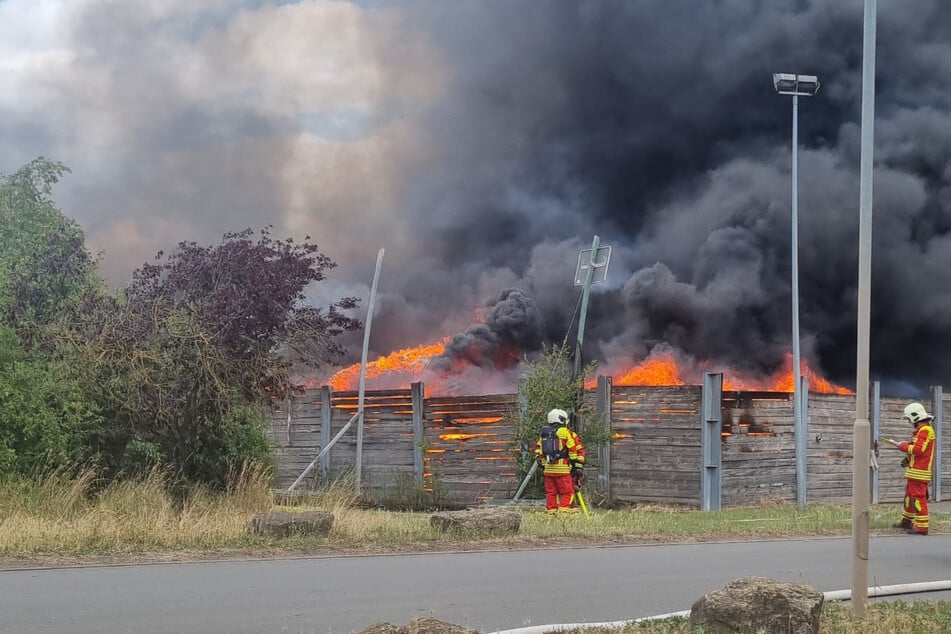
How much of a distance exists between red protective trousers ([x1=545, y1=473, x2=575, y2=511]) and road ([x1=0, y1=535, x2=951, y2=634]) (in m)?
4.29

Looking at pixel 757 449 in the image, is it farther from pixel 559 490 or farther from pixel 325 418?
pixel 325 418

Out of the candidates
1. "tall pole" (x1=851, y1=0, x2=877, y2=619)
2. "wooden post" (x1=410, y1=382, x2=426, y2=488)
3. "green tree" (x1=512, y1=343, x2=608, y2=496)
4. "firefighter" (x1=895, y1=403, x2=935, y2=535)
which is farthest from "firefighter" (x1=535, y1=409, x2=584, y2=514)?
"tall pole" (x1=851, y1=0, x2=877, y2=619)

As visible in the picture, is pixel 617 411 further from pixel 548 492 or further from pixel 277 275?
pixel 277 275

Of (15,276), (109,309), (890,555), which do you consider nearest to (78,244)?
(15,276)

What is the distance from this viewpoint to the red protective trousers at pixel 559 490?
19.3 m

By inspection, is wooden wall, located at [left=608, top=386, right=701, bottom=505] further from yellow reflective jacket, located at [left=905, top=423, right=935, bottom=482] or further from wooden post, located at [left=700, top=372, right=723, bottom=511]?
yellow reflective jacket, located at [left=905, top=423, right=935, bottom=482]

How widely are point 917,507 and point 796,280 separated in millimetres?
6615

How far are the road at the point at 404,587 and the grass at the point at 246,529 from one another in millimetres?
Result: 912

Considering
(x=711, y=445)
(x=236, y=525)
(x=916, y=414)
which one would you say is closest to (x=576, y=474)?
(x=711, y=445)

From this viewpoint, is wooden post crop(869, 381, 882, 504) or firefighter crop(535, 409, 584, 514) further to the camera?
wooden post crop(869, 381, 882, 504)

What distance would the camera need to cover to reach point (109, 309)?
1884cm

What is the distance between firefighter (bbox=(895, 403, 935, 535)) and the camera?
1739 centimetres

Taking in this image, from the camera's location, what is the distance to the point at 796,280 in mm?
23172

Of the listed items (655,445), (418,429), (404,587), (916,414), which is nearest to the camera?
(404,587)
